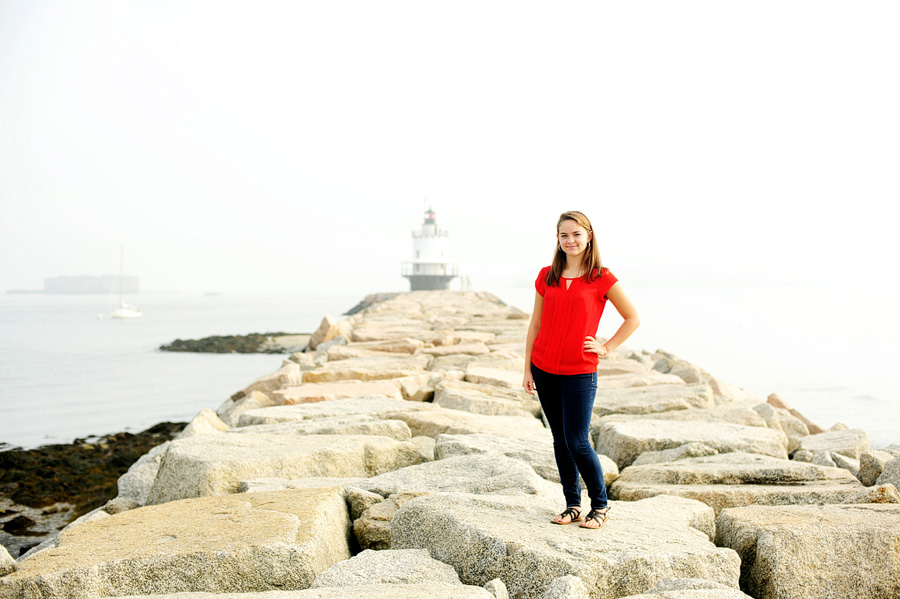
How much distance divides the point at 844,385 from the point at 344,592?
1048 cm

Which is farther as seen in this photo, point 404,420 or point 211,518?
point 404,420

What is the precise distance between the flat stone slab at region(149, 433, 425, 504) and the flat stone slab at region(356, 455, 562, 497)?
23 cm

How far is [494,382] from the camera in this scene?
5473mm

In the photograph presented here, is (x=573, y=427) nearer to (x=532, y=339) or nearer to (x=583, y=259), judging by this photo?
(x=532, y=339)

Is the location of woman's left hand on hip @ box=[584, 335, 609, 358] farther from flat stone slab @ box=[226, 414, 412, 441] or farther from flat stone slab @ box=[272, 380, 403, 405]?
flat stone slab @ box=[272, 380, 403, 405]

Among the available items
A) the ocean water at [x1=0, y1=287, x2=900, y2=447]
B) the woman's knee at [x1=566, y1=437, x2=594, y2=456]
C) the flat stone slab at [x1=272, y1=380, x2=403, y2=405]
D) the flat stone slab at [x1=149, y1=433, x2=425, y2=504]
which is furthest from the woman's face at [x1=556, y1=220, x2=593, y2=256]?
the ocean water at [x1=0, y1=287, x2=900, y2=447]

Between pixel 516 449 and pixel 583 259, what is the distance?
4.12ft

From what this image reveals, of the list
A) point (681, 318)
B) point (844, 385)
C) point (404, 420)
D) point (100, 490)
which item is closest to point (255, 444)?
point (404, 420)

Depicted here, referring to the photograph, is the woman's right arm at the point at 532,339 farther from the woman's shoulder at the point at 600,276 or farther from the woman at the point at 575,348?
the woman's shoulder at the point at 600,276

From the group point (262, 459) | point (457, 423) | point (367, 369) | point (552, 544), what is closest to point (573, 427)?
point (552, 544)

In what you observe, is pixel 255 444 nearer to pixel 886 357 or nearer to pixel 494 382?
pixel 494 382

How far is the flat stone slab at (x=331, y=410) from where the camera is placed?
163 inches

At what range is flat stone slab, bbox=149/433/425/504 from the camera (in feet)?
9.81

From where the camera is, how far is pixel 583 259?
2414 millimetres
